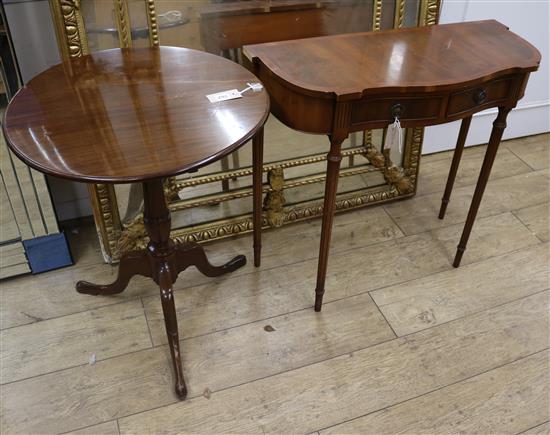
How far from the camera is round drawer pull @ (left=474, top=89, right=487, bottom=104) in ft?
4.65

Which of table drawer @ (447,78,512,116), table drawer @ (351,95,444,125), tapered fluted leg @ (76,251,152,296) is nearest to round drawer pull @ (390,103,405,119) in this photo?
table drawer @ (351,95,444,125)

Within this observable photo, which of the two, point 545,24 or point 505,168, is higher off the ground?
point 545,24

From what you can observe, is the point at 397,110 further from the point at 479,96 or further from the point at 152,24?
the point at 152,24

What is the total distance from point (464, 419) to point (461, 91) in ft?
2.83

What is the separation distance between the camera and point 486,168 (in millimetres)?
1673

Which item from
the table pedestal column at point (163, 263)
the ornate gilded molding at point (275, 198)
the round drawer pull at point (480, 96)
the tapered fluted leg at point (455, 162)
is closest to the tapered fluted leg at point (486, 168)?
the round drawer pull at point (480, 96)

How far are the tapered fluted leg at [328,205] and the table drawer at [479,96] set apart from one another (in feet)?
1.06

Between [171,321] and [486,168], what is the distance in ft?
3.48

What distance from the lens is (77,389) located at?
58.4 inches

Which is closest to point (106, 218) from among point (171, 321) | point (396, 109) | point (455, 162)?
point (171, 321)

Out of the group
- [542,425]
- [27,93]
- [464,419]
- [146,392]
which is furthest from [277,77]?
[542,425]

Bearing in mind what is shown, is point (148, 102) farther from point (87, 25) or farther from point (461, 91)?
point (461, 91)

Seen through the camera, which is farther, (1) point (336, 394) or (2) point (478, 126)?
(2) point (478, 126)

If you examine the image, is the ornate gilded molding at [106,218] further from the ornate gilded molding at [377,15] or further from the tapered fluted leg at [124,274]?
the ornate gilded molding at [377,15]
